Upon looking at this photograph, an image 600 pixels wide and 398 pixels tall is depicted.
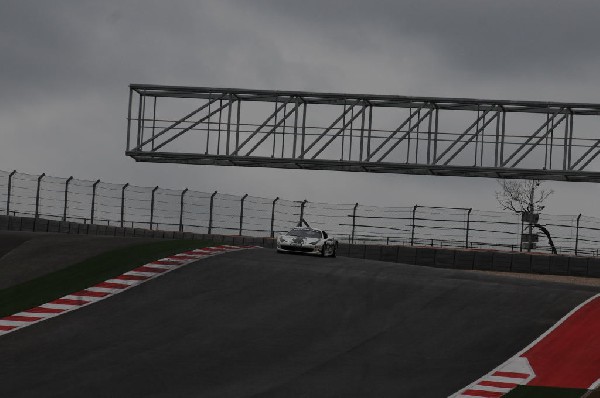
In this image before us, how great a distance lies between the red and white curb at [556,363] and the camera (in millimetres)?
18188

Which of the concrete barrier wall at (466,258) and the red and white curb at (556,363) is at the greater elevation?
the concrete barrier wall at (466,258)

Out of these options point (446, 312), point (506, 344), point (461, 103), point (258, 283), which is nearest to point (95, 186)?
point (461, 103)

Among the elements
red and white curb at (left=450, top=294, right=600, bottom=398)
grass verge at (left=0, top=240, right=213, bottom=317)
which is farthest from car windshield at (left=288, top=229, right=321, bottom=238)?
red and white curb at (left=450, top=294, right=600, bottom=398)

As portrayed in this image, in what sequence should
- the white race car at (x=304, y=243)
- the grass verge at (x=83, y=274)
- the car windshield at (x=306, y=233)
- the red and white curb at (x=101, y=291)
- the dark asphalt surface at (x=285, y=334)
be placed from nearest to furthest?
1. the dark asphalt surface at (x=285, y=334)
2. the red and white curb at (x=101, y=291)
3. the grass verge at (x=83, y=274)
4. the white race car at (x=304, y=243)
5. the car windshield at (x=306, y=233)

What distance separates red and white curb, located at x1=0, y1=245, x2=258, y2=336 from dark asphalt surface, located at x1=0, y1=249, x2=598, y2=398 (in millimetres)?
397

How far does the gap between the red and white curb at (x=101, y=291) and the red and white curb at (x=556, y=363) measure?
991cm

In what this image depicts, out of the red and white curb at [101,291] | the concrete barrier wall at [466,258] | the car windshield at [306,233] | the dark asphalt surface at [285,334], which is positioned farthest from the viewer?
the concrete barrier wall at [466,258]

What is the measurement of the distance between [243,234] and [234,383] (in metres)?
29.1

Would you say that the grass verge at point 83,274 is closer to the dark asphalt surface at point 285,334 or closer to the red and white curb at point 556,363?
the dark asphalt surface at point 285,334

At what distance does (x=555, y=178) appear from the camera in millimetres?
36844

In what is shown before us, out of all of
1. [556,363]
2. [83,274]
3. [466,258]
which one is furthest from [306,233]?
[556,363]

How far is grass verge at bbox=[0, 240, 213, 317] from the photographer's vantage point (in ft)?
84.5

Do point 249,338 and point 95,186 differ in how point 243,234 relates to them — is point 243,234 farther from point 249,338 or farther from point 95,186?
point 249,338

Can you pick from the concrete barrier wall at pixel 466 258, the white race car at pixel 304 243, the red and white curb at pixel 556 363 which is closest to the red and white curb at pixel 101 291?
the white race car at pixel 304 243
